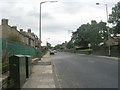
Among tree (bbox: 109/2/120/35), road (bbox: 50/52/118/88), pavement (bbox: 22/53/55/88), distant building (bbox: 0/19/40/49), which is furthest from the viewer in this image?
tree (bbox: 109/2/120/35)

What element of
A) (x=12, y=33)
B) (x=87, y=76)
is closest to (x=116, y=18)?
(x=12, y=33)

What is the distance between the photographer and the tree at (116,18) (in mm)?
60819

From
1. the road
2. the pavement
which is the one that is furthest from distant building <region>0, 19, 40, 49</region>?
the road

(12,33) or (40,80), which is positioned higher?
(12,33)

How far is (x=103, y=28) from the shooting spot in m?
102

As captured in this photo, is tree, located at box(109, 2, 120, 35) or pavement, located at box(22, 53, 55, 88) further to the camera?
tree, located at box(109, 2, 120, 35)

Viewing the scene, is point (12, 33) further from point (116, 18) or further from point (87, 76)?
point (116, 18)

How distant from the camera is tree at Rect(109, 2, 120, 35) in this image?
60.8 meters

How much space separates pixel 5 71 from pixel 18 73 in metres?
1.80

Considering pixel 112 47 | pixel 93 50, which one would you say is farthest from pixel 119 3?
pixel 93 50

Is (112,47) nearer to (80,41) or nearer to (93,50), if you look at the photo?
(93,50)

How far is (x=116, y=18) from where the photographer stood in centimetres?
6119

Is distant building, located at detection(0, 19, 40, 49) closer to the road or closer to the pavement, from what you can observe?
the pavement

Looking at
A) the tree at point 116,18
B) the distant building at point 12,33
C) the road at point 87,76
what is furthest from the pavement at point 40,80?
the tree at point 116,18
